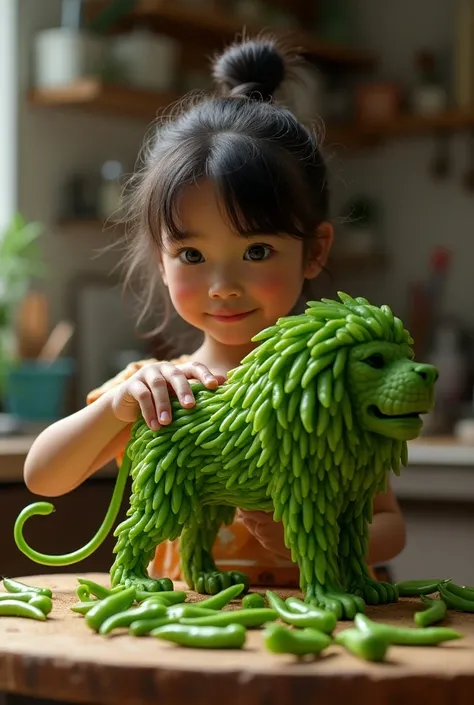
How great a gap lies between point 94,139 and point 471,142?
1.20 meters

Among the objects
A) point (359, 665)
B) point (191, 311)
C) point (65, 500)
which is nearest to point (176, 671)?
point (359, 665)

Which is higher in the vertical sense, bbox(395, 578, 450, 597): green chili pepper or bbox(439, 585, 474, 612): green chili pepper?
bbox(439, 585, 474, 612): green chili pepper

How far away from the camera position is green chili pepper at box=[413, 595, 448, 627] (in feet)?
2.40

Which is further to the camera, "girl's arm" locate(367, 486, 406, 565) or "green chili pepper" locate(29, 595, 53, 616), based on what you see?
"girl's arm" locate(367, 486, 406, 565)

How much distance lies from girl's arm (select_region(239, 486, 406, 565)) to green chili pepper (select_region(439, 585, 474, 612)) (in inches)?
6.5

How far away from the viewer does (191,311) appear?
927mm

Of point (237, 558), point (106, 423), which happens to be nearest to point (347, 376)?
point (106, 423)

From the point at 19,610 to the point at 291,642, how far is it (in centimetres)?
24

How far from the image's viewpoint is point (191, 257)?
2.95 feet

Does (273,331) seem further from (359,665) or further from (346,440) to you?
(359,665)

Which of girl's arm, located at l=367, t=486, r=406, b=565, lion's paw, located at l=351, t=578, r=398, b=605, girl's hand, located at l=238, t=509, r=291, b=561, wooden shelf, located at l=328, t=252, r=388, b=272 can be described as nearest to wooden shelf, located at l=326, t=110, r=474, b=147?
wooden shelf, located at l=328, t=252, r=388, b=272

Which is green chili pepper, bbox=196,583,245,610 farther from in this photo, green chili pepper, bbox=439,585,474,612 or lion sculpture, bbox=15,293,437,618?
green chili pepper, bbox=439,585,474,612

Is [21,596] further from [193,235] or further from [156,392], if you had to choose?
[193,235]

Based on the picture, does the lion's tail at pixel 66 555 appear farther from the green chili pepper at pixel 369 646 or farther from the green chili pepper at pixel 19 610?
the green chili pepper at pixel 369 646
